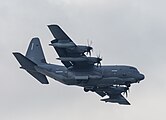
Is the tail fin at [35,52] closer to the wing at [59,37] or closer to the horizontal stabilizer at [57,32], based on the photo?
the wing at [59,37]

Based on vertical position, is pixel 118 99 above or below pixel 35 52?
below

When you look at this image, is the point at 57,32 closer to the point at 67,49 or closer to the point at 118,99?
the point at 67,49

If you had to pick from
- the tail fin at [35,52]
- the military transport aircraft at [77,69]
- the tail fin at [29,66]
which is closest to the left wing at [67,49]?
the military transport aircraft at [77,69]

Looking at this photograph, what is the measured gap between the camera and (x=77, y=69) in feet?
289

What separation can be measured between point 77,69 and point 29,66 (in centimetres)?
675

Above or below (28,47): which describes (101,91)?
below

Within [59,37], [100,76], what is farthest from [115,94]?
[59,37]

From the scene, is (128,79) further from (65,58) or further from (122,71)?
(65,58)

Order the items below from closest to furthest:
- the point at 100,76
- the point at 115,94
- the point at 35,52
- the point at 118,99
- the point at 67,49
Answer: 1. the point at 67,49
2. the point at 100,76
3. the point at 35,52
4. the point at 115,94
5. the point at 118,99

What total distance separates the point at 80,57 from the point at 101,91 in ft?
40.8

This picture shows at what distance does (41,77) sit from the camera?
92.4 meters

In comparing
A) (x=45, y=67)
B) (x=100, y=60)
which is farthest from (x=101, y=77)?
(x=45, y=67)

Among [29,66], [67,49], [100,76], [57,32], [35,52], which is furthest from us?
[35,52]

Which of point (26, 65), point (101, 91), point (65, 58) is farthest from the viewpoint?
point (101, 91)
